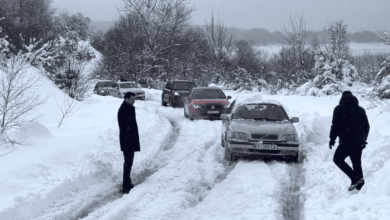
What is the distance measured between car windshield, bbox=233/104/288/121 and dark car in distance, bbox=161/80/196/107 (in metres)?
10.6

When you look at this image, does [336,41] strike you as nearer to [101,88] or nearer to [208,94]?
[208,94]

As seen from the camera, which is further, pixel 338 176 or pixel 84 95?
pixel 84 95

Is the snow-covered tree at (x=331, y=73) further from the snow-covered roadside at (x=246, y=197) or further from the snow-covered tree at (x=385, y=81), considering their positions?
the snow-covered roadside at (x=246, y=197)

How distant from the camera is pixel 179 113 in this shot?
60.3ft

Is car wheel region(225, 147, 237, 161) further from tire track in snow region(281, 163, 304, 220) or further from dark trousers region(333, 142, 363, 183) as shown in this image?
dark trousers region(333, 142, 363, 183)

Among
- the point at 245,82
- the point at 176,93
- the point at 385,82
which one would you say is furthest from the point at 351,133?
the point at 245,82

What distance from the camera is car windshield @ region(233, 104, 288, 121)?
9375 millimetres

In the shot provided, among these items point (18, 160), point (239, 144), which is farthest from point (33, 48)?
point (239, 144)

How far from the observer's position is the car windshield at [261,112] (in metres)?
9.38

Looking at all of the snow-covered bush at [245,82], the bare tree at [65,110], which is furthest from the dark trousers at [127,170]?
the snow-covered bush at [245,82]

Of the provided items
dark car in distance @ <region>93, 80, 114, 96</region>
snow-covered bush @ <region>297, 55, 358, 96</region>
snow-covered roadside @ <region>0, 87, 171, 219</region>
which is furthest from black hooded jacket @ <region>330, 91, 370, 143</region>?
dark car in distance @ <region>93, 80, 114, 96</region>

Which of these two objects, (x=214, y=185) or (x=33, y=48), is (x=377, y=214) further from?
(x=33, y=48)

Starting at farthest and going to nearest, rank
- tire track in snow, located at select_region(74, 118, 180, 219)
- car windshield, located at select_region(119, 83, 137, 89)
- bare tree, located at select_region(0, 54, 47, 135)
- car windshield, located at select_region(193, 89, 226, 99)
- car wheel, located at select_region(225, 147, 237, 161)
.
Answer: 1. car windshield, located at select_region(119, 83, 137, 89)
2. car windshield, located at select_region(193, 89, 226, 99)
3. car wheel, located at select_region(225, 147, 237, 161)
4. bare tree, located at select_region(0, 54, 47, 135)
5. tire track in snow, located at select_region(74, 118, 180, 219)

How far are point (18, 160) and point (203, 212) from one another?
381 cm
